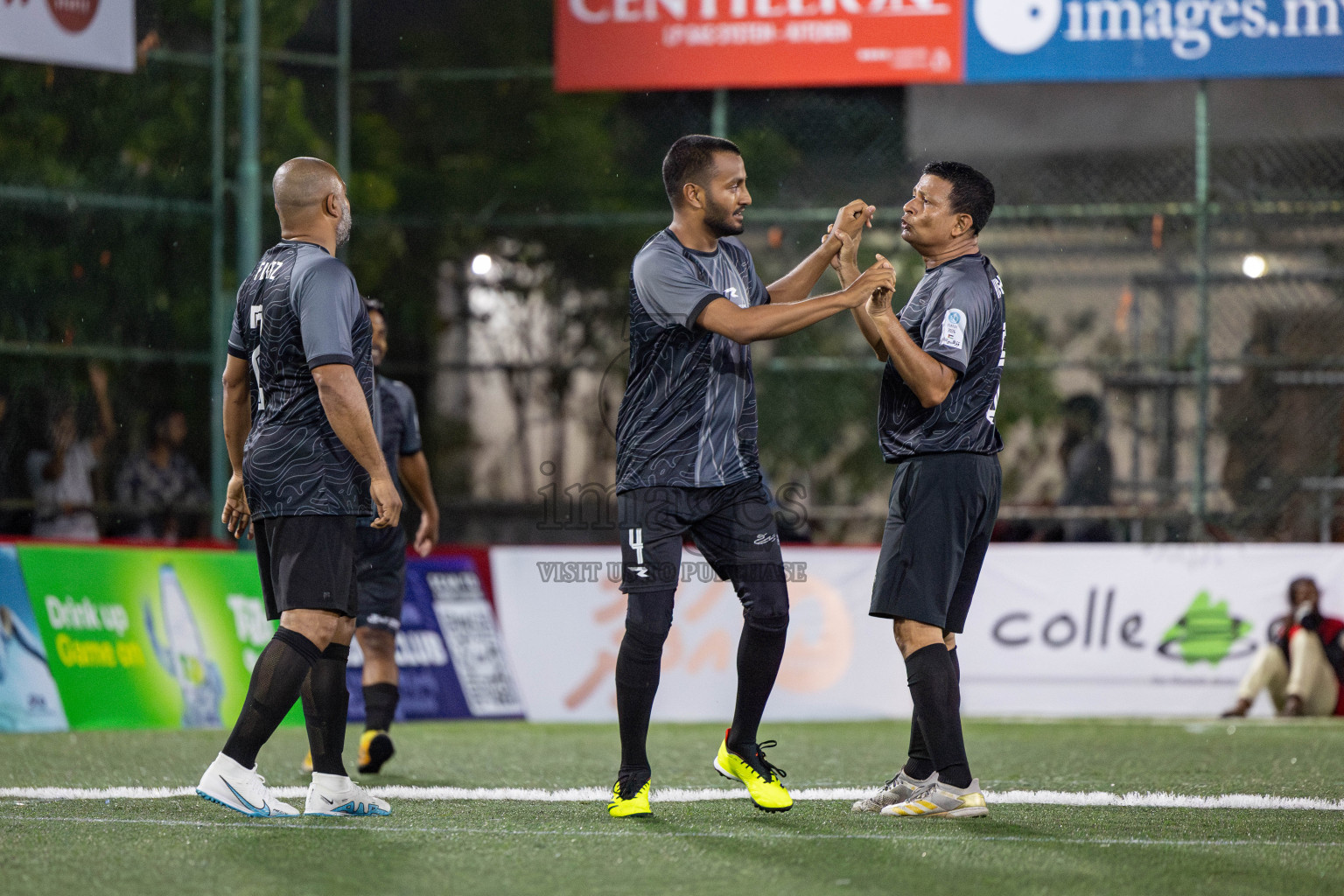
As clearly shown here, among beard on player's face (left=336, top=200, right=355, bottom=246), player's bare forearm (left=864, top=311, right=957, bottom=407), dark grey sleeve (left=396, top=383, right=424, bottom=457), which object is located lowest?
dark grey sleeve (left=396, top=383, right=424, bottom=457)

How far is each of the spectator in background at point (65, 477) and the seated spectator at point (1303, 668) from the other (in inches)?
312

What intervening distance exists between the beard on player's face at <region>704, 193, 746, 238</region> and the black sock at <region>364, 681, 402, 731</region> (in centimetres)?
284

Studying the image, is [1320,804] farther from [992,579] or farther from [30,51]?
[30,51]

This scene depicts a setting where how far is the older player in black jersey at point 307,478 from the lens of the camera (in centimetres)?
485

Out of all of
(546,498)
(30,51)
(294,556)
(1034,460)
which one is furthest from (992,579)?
(30,51)

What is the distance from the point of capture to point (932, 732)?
5.00 metres

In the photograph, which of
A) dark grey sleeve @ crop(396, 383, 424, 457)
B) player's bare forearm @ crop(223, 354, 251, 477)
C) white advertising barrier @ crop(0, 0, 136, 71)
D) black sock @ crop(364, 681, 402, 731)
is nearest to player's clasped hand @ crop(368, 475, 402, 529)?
player's bare forearm @ crop(223, 354, 251, 477)

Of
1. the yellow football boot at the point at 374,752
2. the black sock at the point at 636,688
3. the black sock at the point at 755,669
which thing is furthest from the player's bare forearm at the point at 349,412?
the yellow football boot at the point at 374,752

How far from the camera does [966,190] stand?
5238mm

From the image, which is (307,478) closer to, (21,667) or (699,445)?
(699,445)

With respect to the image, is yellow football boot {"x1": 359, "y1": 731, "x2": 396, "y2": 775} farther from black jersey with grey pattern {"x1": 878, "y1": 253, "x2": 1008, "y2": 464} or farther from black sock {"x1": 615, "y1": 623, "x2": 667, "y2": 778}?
black jersey with grey pattern {"x1": 878, "y1": 253, "x2": 1008, "y2": 464}

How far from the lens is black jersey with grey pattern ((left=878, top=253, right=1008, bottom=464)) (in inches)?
197

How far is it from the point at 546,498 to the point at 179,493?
2965 mm

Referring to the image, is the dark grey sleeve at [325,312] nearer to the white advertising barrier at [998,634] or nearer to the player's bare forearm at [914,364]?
the player's bare forearm at [914,364]
